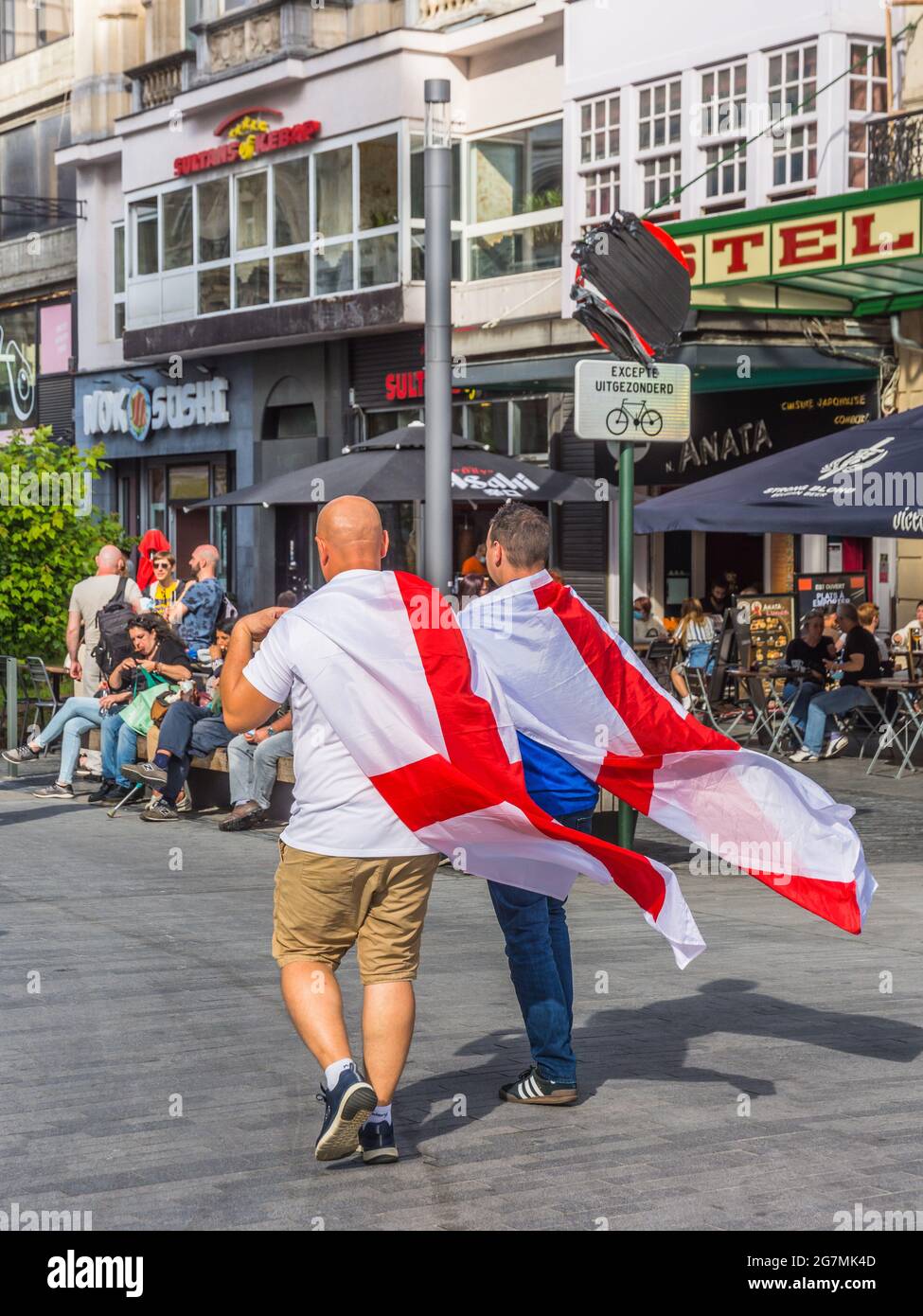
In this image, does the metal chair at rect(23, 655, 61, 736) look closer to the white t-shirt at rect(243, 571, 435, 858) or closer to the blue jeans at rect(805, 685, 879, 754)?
the blue jeans at rect(805, 685, 879, 754)

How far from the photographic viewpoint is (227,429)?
3256 cm

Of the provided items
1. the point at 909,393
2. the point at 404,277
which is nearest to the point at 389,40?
the point at 404,277

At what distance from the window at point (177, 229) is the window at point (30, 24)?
845cm

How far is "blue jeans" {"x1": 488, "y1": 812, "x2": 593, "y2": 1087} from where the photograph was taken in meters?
6.26

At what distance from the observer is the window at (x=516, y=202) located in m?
25.8

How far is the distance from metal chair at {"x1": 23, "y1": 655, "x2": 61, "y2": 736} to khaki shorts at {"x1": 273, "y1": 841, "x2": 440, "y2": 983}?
1148cm

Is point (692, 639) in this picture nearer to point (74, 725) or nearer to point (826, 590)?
point (826, 590)

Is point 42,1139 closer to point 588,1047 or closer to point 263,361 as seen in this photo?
point 588,1047

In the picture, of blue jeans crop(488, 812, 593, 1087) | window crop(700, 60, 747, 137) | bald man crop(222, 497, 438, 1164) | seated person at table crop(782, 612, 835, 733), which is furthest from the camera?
window crop(700, 60, 747, 137)

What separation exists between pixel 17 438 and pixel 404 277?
990 centimetres

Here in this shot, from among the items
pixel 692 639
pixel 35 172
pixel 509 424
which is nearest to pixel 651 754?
pixel 692 639

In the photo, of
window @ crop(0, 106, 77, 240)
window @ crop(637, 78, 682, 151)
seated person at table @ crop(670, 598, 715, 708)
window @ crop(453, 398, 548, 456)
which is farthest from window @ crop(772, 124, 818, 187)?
window @ crop(0, 106, 77, 240)

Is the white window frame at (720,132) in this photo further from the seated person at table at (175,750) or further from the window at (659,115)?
the seated person at table at (175,750)

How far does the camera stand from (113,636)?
14922mm
